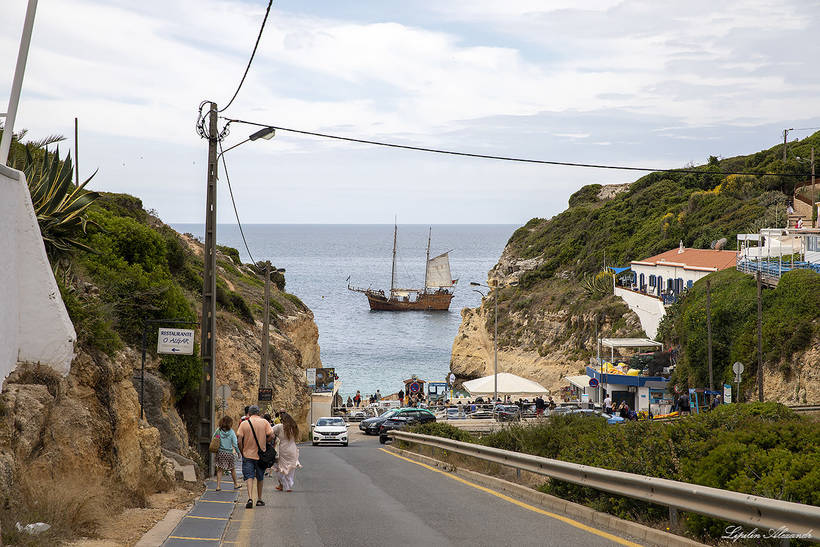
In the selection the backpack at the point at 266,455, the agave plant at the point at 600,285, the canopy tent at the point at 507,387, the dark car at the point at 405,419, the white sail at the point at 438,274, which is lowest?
the dark car at the point at 405,419

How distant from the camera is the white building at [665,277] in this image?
183 ft

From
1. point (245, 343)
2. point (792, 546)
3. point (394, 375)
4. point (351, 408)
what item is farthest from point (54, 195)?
point (394, 375)

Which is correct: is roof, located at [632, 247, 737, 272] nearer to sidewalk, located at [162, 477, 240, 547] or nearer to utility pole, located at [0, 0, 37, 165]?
sidewalk, located at [162, 477, 240, 547]

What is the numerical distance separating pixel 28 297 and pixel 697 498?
26.7 ft

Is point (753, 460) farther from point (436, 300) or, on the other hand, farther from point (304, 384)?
point (436, 300)

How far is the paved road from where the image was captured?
29.6ft

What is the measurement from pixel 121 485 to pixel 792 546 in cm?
812

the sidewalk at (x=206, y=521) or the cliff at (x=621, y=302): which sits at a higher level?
the cliff at (x=621, y=302)

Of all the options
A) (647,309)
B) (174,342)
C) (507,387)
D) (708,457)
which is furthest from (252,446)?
(647,309)

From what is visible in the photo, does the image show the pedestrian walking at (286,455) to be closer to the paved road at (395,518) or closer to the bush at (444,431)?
the paved road at (395,518)

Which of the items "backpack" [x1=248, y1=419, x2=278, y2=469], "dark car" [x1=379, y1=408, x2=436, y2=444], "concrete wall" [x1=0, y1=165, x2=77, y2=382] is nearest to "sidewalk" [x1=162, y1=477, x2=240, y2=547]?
"backpack" [x1=248, y1=419, x2=278, y2=469]

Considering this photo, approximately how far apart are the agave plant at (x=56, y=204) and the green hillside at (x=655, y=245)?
→ 31918 mm

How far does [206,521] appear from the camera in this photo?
1039 centimetres

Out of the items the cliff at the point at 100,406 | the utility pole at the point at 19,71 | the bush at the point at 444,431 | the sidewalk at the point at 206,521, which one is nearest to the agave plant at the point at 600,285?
the bush at the point at 444,431
